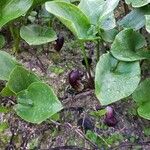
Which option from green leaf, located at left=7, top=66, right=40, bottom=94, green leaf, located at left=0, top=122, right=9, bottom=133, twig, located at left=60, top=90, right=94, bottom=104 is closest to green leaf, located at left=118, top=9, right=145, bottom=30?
twig, located at left=60, top=90, right=94, bottom=104

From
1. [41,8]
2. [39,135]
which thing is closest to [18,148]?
[39,135]

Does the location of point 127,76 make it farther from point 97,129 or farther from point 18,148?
point 18,148

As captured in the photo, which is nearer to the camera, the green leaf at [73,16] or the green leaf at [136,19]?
the green leaf at [73,16]

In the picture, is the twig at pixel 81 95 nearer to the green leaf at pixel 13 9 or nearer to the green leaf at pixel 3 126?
the green leaf at pixel 3 126

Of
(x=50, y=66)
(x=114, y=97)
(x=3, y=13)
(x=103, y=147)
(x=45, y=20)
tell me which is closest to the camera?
(x=114, y=97)

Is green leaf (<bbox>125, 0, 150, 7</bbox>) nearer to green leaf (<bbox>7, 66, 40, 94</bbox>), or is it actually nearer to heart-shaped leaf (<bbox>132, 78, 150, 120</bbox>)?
heart-shaped leaf (<bbox>132, 78, 150, 120</bbox>)

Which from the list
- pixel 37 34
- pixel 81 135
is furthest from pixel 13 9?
pixel 81 135

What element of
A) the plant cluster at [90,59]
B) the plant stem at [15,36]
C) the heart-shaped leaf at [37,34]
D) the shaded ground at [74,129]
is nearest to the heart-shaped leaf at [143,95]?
the plant cluster at [90,59]
